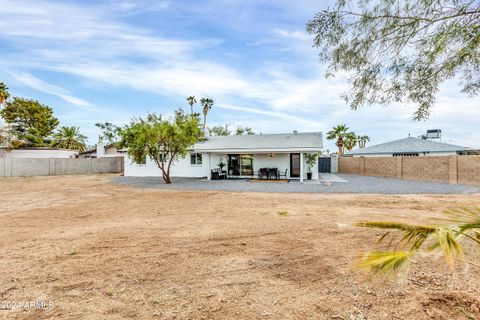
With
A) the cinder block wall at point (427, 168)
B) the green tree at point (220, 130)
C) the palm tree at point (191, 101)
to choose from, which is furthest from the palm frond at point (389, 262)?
the palm tree at point (191, 101)

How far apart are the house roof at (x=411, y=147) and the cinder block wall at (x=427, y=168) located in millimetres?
6578

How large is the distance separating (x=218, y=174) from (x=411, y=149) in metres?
20.2

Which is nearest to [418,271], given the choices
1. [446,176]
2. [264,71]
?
[264,71]

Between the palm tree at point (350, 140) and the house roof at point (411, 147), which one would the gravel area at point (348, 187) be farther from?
the palm tree at point (350, 140)

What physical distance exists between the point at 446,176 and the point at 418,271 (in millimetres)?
15968

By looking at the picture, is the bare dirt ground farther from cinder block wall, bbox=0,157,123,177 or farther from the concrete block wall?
cinder block wall, bbox=0,157,123,177

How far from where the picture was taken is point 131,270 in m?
3.89

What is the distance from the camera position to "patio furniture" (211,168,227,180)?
1925 centimetres

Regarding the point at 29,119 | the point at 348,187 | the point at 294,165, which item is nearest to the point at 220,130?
the point at 294,165

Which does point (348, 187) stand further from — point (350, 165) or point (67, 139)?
point (67, 139)

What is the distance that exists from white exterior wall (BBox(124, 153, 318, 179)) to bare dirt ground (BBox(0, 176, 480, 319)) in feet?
39.2

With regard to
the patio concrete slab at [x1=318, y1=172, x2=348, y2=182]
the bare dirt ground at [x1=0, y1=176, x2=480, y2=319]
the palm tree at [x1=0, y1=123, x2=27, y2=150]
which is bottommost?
the bare dirt ground at [x1=0, y1=176, x2=480, y2=319]

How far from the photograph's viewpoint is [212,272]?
3.82 m

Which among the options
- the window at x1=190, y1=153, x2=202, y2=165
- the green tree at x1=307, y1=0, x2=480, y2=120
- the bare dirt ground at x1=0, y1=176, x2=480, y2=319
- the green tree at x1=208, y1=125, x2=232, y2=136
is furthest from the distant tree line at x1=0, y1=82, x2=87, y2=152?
the green tree at x1=307, y1=0, x2=480, y2=120
